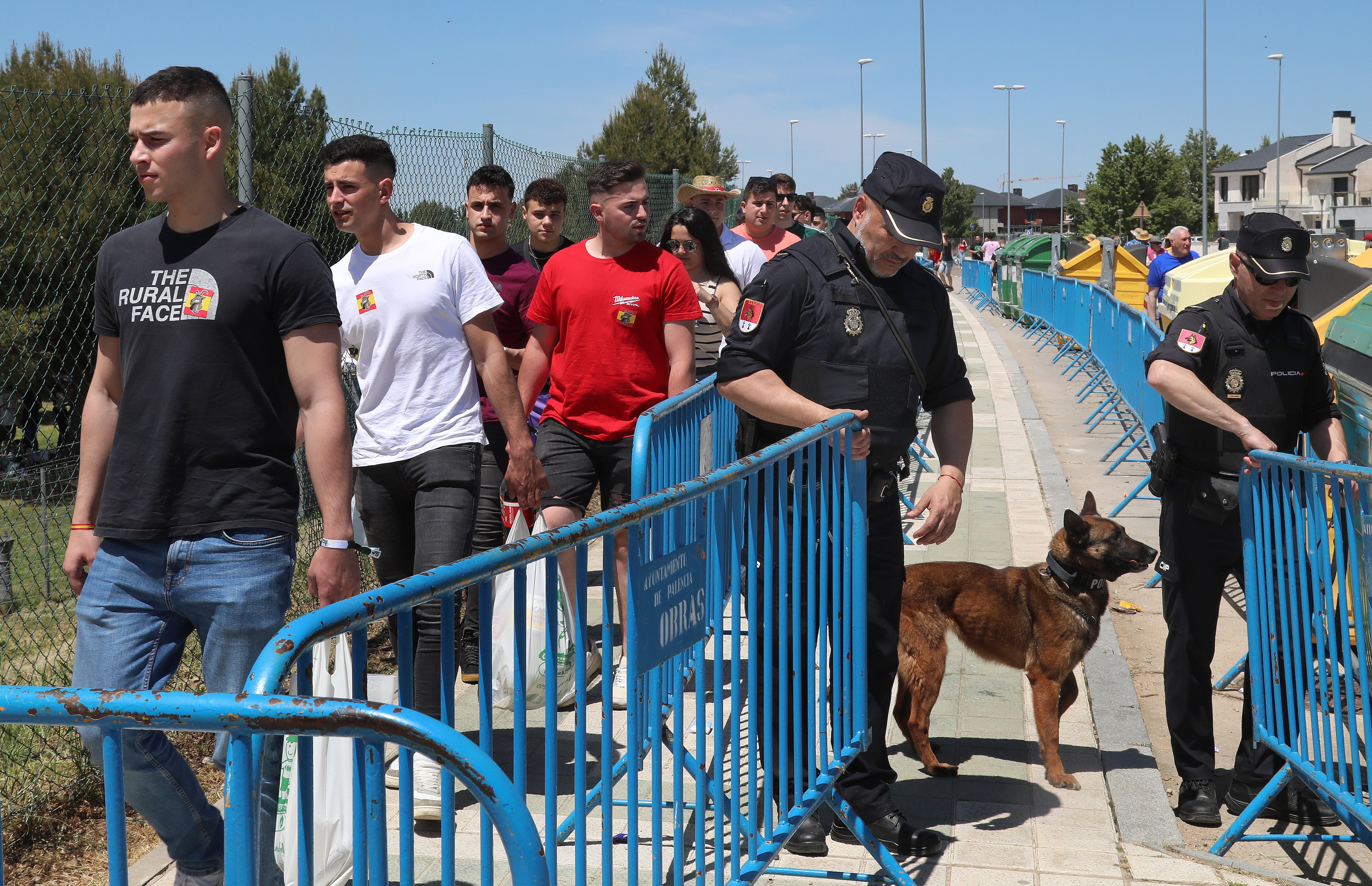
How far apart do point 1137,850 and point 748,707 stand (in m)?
1.68

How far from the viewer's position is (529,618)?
10.5ft

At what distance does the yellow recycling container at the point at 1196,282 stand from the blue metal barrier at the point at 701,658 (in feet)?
25.0

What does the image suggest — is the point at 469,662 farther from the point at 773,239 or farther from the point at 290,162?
the point at 773,239

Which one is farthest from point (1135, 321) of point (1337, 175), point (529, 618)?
point (1337, 175)

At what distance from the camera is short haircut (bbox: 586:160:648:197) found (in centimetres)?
493

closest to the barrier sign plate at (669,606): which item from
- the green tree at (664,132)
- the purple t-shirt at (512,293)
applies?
the purple t-shirt at (512,293)

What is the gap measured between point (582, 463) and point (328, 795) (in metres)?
2.13

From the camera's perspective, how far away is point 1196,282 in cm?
1088

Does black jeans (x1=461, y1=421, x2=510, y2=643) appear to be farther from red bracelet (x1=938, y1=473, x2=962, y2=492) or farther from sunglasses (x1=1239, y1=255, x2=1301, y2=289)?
sunglasses (x1=1239, y1=255, x2=1301, y2=289)

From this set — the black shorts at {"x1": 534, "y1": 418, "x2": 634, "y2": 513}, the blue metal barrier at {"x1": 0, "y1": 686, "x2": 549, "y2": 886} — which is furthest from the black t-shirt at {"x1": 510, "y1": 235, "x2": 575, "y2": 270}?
the blue metal barrier at {"x1": 0, "y1": 686, "x2": 549, "y2": 886}

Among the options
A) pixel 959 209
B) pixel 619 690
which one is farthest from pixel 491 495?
pixel 959 209

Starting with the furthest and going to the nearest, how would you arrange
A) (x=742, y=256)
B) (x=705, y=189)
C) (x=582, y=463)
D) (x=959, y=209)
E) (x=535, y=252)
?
(x=959, y=209) < (x=705, y=189) < (x=742, y=256) < (x=535, y=252) < (x=582, y=463)

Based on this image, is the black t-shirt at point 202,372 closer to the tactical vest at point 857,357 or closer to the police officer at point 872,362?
the police officer at point 872,362

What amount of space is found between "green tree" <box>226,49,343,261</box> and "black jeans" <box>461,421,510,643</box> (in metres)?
1.49
